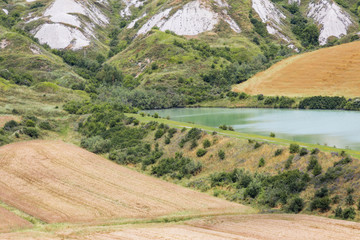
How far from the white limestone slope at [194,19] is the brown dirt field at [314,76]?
156 feet

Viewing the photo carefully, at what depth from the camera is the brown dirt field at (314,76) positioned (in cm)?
9394

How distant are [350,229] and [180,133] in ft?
105

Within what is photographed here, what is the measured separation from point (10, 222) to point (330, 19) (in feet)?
539

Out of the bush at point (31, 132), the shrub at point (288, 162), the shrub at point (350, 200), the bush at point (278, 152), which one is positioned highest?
the bush at point (278, 152)

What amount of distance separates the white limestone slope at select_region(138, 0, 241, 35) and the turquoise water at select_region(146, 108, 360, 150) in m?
70.6

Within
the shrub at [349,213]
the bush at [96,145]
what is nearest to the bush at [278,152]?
the shrub at [349,213]

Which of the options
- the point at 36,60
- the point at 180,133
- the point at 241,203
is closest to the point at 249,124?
the point at 180,133

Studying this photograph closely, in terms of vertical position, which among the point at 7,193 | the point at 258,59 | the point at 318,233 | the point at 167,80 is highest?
the point at 258,59

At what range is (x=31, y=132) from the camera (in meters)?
65.6

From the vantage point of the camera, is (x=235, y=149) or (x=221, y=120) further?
(x=221, y=120)

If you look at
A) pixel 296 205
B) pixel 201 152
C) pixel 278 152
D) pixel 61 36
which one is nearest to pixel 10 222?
pixel 296 205

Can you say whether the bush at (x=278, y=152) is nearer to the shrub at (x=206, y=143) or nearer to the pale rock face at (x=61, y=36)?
the shrub at (x=206, y=143)

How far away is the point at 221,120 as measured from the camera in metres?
78.4

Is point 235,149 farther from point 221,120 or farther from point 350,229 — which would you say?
point 221,120
